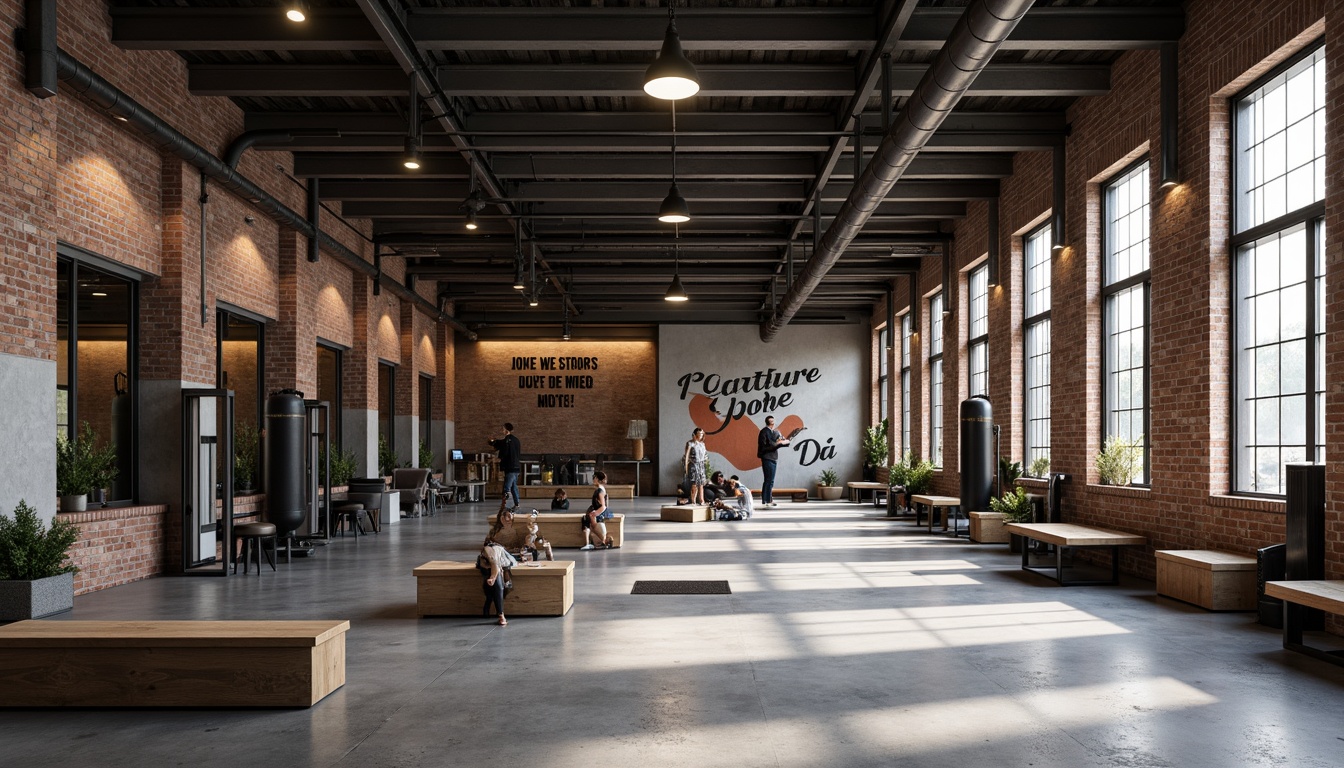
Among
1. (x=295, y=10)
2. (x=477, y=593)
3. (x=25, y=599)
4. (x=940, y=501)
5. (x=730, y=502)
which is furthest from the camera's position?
(x=730, y=502)

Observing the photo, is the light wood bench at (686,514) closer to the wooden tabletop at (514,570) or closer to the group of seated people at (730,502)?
the group of seated people at (730,502)

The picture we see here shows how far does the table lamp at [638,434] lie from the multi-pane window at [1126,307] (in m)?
15.8

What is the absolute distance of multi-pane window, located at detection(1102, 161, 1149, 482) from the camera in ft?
33.8

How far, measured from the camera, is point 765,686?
551 centimetres

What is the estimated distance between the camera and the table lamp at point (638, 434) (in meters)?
25.9

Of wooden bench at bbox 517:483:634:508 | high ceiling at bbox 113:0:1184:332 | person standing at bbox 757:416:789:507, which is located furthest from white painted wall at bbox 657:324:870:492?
high ceiling at bbox 113:0:1184:332

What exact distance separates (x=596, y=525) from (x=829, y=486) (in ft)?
43.2

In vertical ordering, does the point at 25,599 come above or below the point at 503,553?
below

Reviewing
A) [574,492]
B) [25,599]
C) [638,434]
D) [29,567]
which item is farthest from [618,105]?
[638,434]

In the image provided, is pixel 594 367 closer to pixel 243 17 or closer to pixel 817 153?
pixel 817 153

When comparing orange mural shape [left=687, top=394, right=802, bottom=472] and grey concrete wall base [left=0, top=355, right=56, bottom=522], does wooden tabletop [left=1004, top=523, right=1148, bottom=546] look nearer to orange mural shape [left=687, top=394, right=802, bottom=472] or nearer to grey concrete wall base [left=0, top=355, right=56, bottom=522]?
grey concrete wall base [left=0, top=355, right=56, bottom=522]

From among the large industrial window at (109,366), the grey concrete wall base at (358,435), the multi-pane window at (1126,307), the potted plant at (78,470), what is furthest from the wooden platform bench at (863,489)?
the potted plant at (78,470)

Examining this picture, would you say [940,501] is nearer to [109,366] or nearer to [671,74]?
[671,74]

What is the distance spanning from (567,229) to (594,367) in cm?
1035
